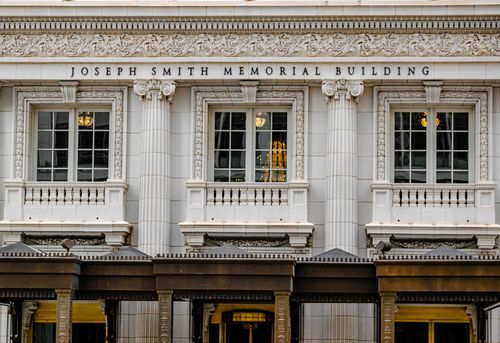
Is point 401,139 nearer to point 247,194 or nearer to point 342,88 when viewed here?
point 342,88

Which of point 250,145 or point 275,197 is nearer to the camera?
point 275,197

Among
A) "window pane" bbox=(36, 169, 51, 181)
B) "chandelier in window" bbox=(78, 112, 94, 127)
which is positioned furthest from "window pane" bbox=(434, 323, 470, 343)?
"window pane" bbox=(36, 169, 51, 181)

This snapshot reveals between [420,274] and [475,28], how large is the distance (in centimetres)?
783

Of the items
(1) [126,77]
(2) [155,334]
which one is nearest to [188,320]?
(2) [155,334]

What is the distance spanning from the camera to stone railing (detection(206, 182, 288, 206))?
34.8 metres

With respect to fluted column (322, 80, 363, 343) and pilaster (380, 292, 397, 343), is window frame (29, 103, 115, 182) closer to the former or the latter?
fluted column (322, 80, 363, 343)

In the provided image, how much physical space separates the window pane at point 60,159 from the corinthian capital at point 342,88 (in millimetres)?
7013

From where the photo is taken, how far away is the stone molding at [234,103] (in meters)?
34.9

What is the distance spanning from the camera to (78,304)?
35.2 m

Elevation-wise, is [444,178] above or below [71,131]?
below

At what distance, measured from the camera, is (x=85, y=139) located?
35.8m

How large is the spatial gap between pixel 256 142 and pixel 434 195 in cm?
483

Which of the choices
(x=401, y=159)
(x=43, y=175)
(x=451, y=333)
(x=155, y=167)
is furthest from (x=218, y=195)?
(x=451, y=333)

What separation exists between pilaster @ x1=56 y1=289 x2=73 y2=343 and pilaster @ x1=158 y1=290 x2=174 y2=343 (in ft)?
6.60
